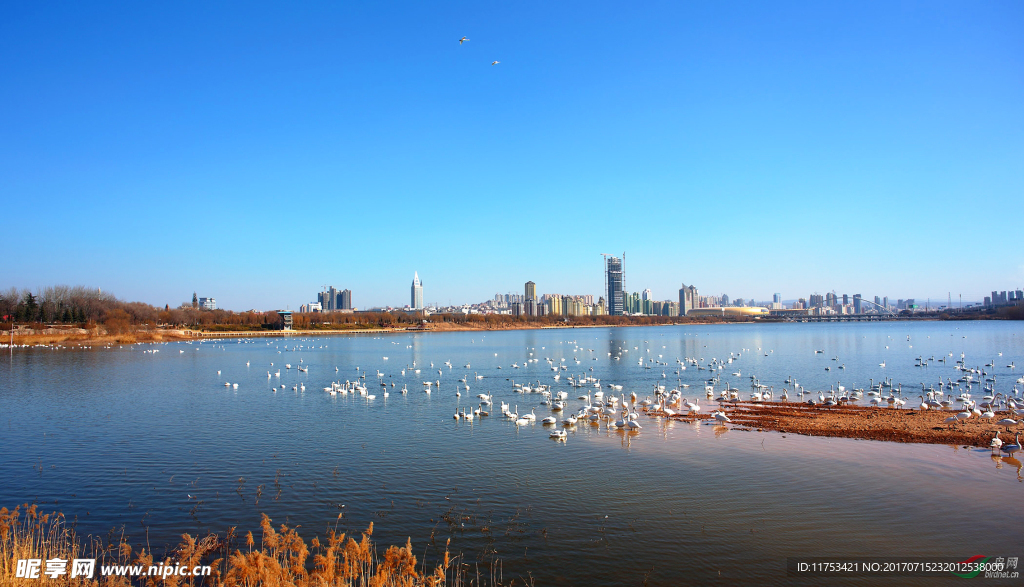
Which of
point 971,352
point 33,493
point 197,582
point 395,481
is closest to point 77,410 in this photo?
point 33,493

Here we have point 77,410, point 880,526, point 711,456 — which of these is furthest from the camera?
point 77,410

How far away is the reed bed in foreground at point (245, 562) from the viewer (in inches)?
279

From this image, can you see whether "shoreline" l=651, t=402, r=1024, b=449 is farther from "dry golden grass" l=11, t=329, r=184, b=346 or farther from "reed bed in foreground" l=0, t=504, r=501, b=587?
"dry golden grass" l=11, t=329, r=184, b=346

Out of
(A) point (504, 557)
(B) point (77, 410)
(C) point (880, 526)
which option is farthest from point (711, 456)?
(B) point (77, 410)

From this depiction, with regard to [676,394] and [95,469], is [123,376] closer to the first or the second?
[95,469]

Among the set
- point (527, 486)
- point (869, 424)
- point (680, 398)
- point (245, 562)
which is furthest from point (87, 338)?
point (869, 424)

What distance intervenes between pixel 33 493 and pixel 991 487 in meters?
23.7

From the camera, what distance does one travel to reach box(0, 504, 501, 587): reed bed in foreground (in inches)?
279

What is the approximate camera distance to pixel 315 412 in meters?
26.6

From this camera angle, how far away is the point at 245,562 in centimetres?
693

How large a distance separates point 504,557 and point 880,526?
26.0 feet

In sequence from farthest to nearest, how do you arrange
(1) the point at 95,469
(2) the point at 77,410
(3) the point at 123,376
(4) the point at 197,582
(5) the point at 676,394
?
(3) the point at 123,376 < (5) the point at 676,394 < (2) the point at 77,410 < (1) the point at 95,469 < (4) the point at 197,582

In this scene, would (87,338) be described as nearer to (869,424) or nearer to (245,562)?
(245,562)

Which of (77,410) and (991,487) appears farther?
(77,410)
